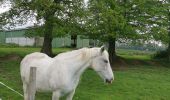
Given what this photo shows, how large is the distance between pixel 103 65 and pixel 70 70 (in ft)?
2.27

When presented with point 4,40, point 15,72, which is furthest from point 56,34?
point 4,40

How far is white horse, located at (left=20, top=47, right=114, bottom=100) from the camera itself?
810 centimetres

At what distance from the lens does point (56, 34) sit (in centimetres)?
2225

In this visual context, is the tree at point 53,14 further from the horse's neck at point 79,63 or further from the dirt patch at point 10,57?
the horse's neck at point 79,63

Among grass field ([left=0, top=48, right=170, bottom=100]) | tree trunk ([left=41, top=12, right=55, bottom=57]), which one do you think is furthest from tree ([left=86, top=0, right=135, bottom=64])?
grass field ([left=0, top=48, right=170, bottom=100])

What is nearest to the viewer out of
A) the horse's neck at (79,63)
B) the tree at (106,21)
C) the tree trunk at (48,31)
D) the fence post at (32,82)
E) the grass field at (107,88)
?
the fence post at (32,82)

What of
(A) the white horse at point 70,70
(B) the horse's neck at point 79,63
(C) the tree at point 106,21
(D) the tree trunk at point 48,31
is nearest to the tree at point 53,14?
(D) the tree trunk at point 48,31

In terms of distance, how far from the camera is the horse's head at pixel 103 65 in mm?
8055

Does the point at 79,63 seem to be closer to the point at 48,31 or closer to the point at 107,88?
the point at 107,88

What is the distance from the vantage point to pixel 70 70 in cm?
823

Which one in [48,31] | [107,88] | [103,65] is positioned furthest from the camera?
[48,31]

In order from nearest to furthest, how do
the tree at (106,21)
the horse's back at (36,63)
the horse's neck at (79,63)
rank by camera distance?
1. the horse's neck at (79,63)
2. the horse's back at (36,63)
3. the tree at (106,21)

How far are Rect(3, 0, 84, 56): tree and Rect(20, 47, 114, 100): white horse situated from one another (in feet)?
38.1

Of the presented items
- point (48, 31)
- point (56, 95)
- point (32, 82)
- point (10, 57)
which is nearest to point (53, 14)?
point (48, 31)
